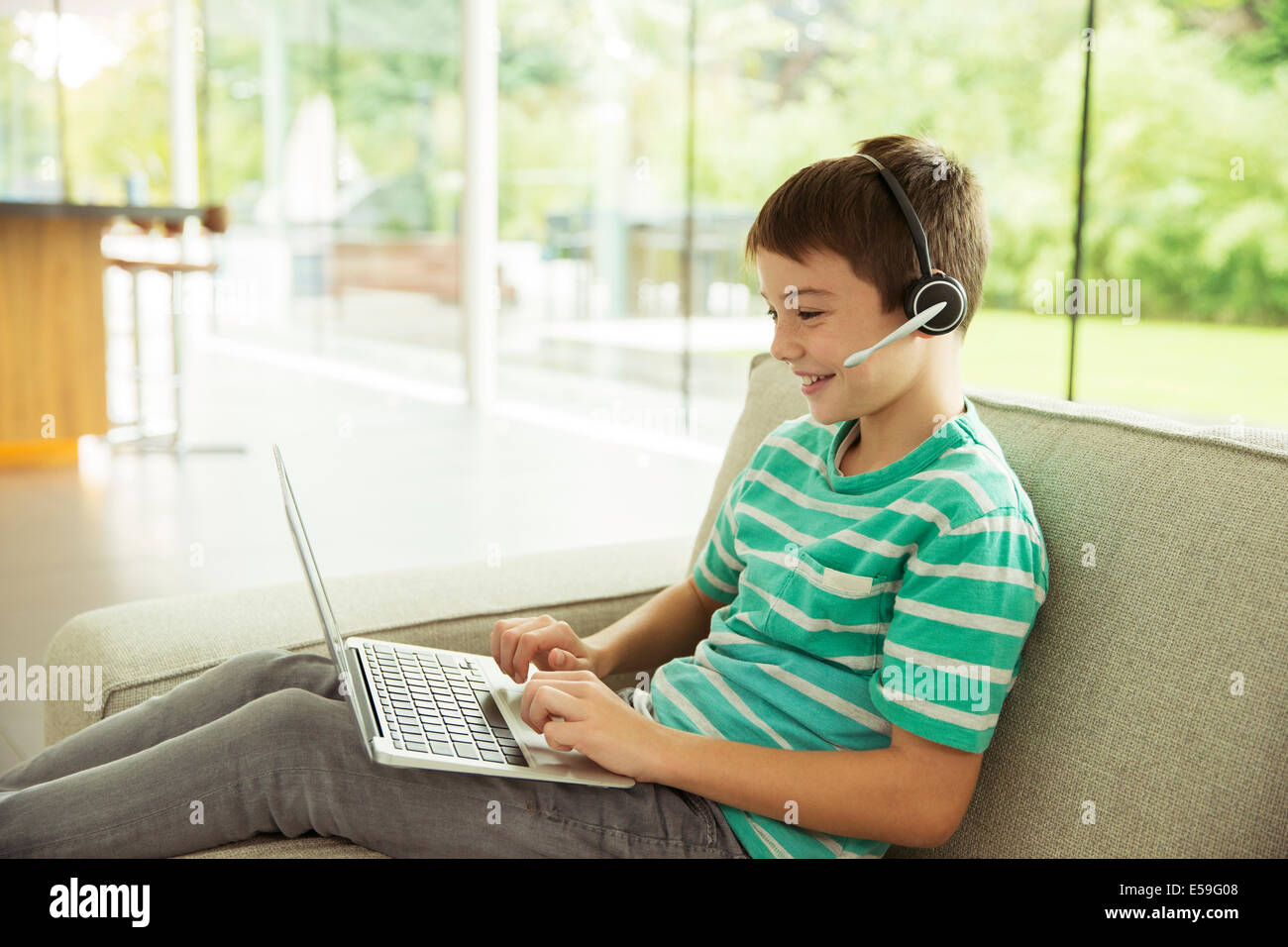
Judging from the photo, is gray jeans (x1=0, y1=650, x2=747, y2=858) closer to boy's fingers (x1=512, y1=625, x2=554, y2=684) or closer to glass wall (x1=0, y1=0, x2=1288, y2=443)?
boy's fingers (x1=512, y1=625, x2=554, y2=684)

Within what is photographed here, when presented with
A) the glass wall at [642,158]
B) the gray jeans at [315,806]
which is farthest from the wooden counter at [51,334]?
the gray jeans at [315,806]

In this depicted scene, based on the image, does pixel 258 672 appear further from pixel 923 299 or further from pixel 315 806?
pixel 923 299

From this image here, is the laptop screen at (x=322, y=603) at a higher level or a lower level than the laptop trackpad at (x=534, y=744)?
higher

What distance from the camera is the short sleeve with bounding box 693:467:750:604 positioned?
1.42 m

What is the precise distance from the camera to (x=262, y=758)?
3.61ft

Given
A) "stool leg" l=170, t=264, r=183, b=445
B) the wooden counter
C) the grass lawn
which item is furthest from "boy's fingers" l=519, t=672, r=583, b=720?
the grass lawn

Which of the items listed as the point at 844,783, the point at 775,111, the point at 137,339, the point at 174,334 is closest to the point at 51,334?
the point at 137,339

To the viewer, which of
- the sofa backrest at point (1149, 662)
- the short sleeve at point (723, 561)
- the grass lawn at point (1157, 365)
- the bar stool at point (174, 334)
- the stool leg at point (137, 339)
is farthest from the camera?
the grass lawn at point (1157, 365)

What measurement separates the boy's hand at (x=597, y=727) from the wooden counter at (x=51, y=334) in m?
4.54

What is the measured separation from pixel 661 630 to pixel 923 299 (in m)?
0.53

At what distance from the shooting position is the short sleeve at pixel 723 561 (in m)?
1.42

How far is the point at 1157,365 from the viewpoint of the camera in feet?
41.8

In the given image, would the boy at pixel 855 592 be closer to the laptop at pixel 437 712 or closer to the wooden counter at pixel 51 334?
the laptop at pixel 437 712
